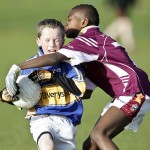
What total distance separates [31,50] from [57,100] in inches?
589

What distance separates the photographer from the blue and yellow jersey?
761cm

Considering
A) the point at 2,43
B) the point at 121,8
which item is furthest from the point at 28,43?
the point at 121,8

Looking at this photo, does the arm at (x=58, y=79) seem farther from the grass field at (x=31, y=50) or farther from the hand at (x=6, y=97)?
the grass field at (x=31, y=50)

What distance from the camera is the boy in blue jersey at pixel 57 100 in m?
7.58

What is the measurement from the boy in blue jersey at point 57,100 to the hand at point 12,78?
0.35 m

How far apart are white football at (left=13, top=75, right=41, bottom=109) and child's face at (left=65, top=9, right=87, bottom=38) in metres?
0.78

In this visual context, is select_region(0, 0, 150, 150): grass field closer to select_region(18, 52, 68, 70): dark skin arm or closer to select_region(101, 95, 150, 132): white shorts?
select_region(101, 95, 150, 132): white shorts

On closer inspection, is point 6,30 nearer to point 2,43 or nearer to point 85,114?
point 2,43

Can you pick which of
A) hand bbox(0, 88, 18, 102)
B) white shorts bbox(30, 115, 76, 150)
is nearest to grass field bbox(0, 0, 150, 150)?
white shorts bbox(30, 115, 76, 150)

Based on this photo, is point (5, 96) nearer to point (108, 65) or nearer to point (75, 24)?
point (108, 65)

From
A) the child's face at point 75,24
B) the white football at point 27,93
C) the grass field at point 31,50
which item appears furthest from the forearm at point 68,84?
the grass field at point 31,50

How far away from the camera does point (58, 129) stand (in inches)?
299

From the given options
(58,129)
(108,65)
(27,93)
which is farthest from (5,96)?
(108,65)

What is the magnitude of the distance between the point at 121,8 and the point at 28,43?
16.3ft
